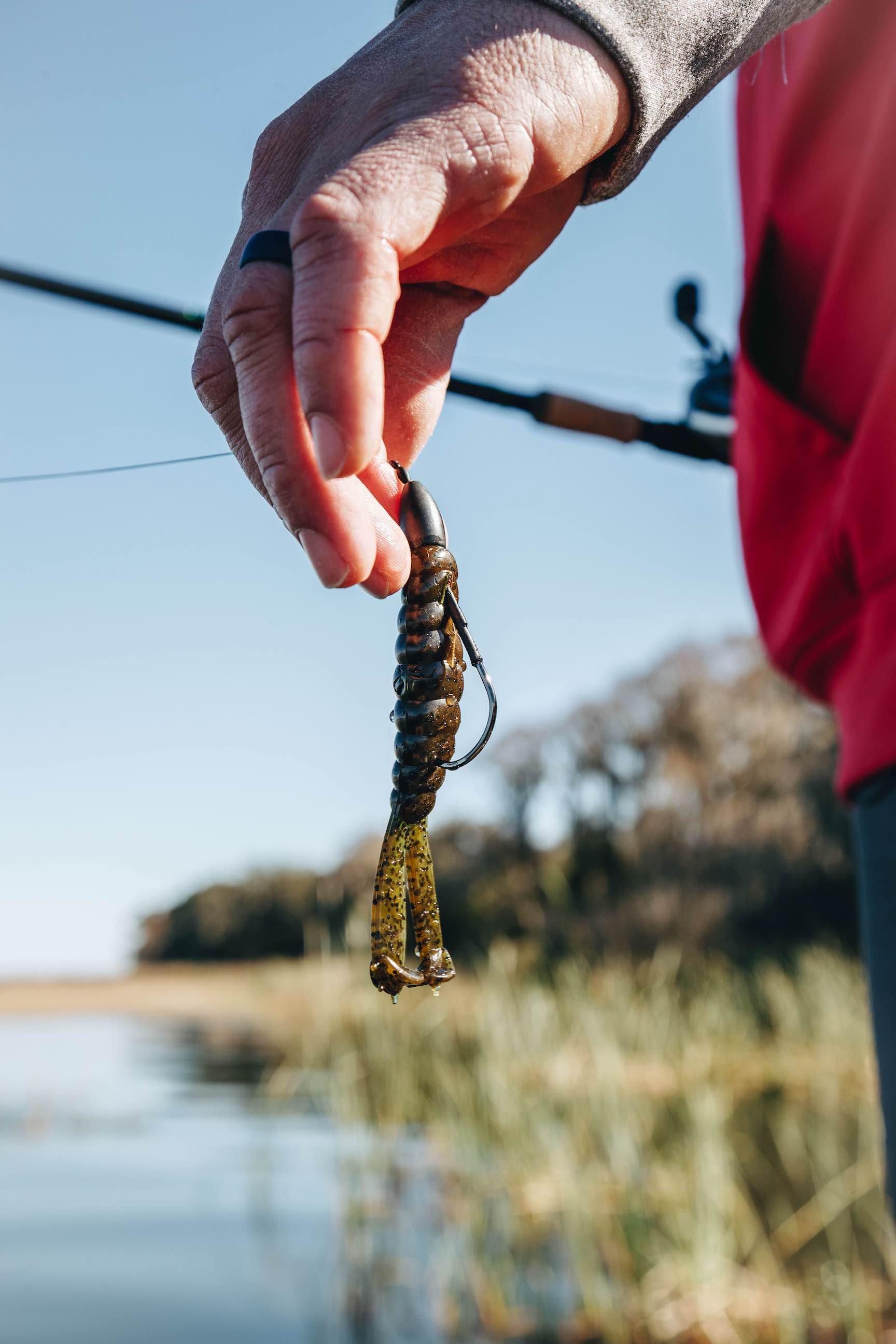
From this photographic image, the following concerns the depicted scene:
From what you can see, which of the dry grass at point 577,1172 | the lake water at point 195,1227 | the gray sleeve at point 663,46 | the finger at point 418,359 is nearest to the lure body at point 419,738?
the finger at point 418,359

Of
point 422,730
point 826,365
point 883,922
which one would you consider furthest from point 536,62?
point 883,922

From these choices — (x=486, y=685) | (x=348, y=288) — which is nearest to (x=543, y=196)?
(x=348, y=288)

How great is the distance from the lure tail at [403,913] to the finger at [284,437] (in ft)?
0.82

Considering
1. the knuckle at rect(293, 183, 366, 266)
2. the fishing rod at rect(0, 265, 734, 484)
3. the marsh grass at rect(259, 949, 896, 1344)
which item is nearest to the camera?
the knuckle at rect(293, 183, 366, 266)

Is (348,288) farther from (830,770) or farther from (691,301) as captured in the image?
(830,770)

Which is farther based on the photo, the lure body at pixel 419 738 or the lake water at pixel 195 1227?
the lake water at pixel 195 1227

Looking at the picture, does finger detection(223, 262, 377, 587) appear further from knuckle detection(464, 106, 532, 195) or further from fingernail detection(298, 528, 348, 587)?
knuckle detection(464, 106, 532, 195)

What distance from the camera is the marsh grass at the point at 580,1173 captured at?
14.4 feet

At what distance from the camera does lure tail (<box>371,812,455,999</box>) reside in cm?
94

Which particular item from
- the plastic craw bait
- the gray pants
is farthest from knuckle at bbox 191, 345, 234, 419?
the gray pants

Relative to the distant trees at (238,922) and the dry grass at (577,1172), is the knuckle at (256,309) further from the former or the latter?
the distant trees at (238,922)

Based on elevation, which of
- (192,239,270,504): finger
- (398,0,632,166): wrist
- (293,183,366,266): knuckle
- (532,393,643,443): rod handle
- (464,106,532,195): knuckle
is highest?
(398,0,632,166): wrist

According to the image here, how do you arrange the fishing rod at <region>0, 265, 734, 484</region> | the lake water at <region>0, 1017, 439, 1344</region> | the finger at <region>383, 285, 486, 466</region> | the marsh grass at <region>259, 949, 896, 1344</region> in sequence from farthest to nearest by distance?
the lake water at <region>0, 1017, 439, 1344</region> → the marsh grass at <region>259, 949, 896, 1344</region> → the fishing rod at <region>0, 265, 734, 484</region> → the finger at <region>383, 285, 486, 466</region>

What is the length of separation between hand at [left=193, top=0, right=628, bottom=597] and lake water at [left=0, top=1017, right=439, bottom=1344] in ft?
13.4
